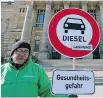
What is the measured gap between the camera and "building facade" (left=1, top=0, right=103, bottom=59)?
35188 mm

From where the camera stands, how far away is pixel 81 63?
89.0 ft

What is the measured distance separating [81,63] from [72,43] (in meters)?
23.8

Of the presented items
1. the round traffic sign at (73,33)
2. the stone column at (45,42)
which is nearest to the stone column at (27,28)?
the stone column at (45,42)

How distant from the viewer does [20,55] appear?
325 cm

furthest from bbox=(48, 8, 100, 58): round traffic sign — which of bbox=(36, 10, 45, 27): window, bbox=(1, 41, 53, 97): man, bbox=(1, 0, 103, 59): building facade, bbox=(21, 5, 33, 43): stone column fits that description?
bbox=(36, 10, 45, 27): window

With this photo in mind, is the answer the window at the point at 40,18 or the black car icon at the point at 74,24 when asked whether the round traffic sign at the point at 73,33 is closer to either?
the black car icon at the point at 74,24

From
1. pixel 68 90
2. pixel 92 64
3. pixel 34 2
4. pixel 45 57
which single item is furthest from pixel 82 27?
pixel 34 2

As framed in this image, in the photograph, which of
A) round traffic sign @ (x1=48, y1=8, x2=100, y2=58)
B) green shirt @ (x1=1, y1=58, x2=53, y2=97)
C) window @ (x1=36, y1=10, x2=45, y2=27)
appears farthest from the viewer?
window @ (x1=36, y1=10, x2=45, y2=27)

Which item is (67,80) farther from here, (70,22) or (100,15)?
(100,15)

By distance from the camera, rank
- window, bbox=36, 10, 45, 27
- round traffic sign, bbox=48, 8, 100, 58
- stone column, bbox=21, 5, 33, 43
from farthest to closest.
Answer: window, bbox=36, 10, 45, 27
stone column, bbox=21, 5, 33, 43
round traffic sign, bbox=48, 8, 100, 58

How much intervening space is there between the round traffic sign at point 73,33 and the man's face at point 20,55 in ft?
1.83

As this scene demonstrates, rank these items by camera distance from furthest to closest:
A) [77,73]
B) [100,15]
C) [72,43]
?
[100,15] → [72,43] → [77,73]

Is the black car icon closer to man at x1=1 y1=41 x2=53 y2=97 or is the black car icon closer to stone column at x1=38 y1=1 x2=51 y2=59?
man at x1=1 y1=41 x2=53 y2=97

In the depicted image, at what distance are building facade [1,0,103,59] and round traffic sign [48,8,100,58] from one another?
2924 cm
